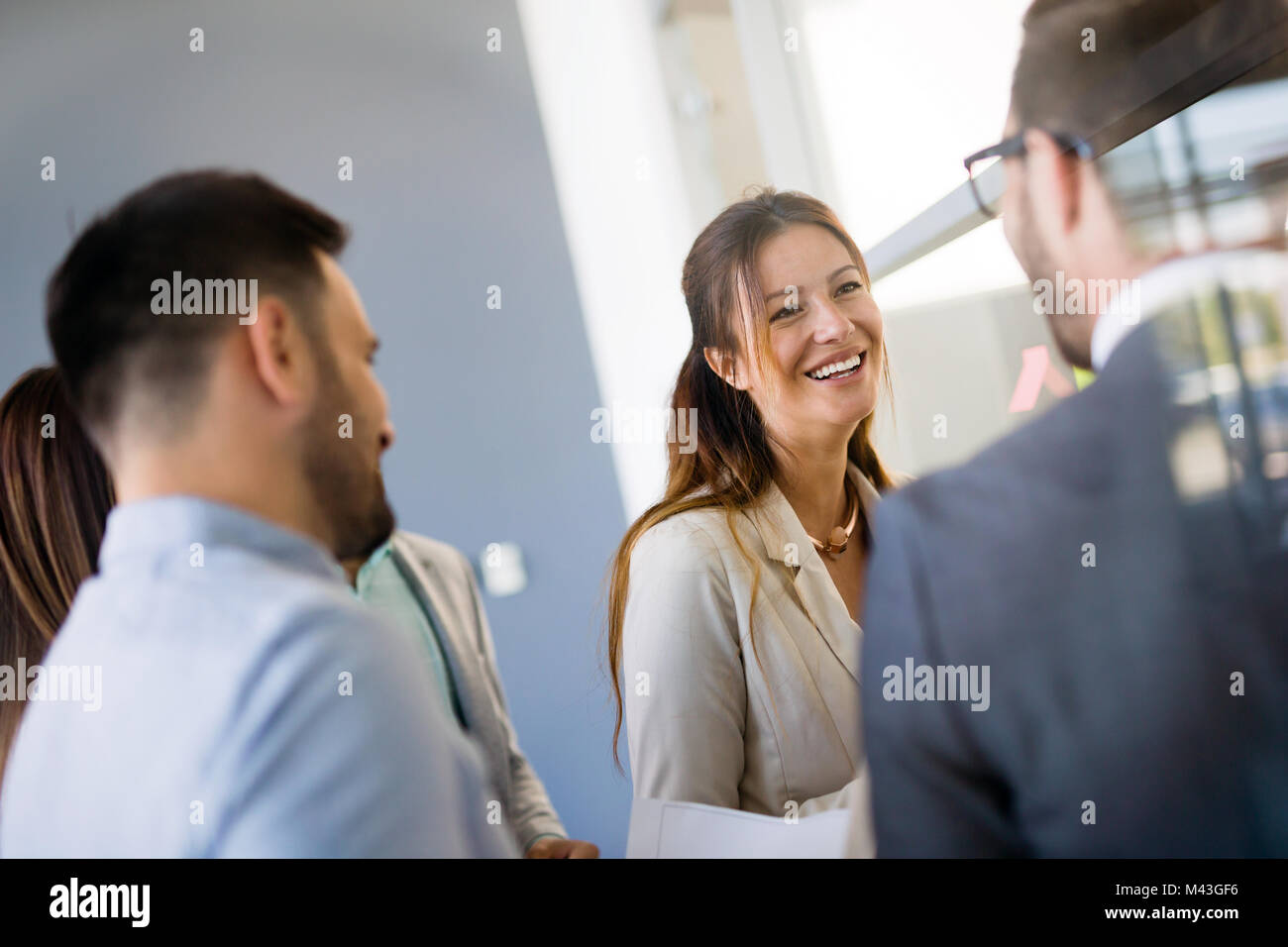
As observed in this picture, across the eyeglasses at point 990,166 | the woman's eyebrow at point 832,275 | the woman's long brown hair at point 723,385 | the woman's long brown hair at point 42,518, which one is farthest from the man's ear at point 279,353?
the eyeglasses at point 990,166

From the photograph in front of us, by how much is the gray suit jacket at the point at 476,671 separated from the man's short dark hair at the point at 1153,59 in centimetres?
88

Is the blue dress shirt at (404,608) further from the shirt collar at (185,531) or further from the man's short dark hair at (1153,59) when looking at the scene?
the man's short dark hair at (1153,59)

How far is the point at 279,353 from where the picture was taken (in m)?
0.91

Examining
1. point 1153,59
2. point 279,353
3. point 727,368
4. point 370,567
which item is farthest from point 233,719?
point 1153,59

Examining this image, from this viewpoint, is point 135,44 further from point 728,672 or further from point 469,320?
point 728,672

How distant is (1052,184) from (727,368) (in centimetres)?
45

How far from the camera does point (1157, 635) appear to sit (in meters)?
0.87

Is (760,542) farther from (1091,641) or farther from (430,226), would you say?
(430,226)

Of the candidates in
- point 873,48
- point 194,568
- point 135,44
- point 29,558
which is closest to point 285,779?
point 194,568

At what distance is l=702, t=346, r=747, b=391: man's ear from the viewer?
3.59 feet

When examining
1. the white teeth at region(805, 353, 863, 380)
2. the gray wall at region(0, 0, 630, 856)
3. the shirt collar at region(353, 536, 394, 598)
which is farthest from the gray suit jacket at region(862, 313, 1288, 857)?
the shirt collar at region(353, 536, 394, 598)

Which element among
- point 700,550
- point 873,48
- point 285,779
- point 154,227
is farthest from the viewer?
point 873,48

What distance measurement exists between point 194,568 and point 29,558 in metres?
0.31

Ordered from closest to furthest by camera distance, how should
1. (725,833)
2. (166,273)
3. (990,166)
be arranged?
(166,273), (725,833), (990,166)
